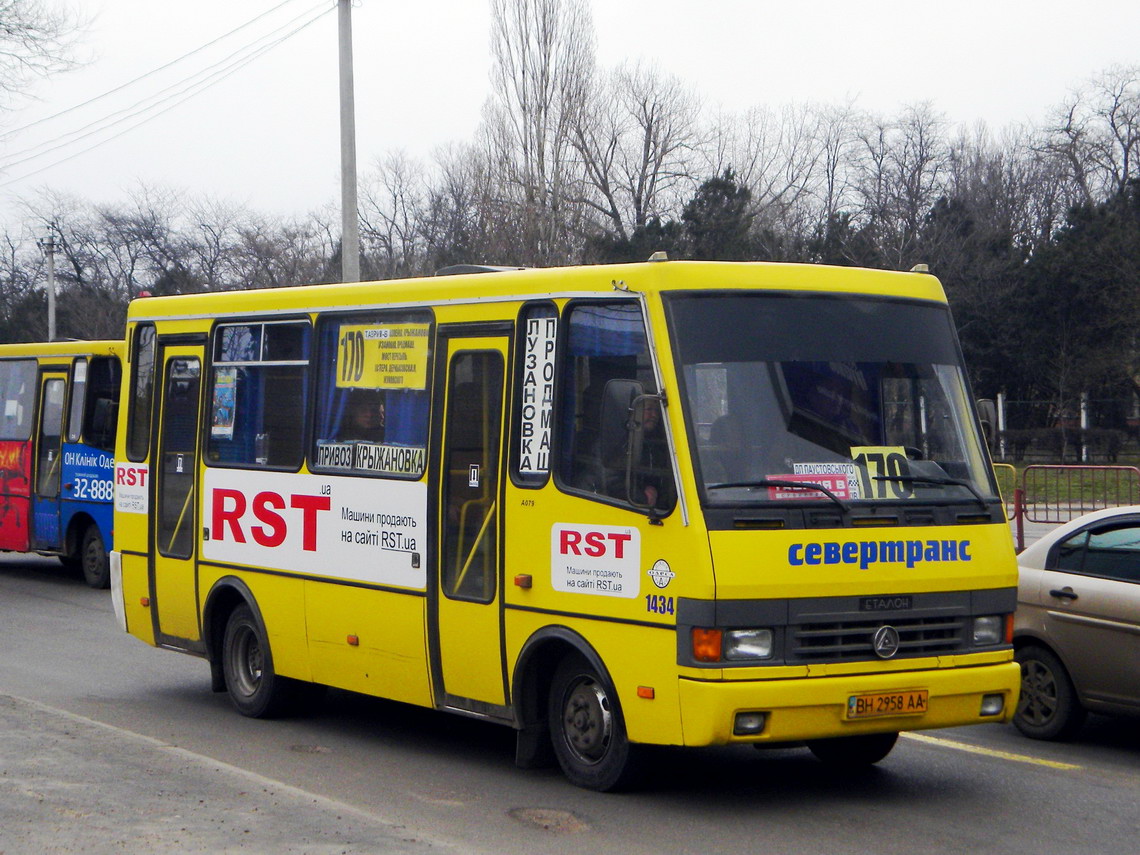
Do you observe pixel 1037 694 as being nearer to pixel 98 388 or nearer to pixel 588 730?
pixel 588 730

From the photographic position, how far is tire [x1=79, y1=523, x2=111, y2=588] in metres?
19.0

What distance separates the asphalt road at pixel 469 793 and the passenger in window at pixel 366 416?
191cm

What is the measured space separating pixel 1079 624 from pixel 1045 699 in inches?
23.1

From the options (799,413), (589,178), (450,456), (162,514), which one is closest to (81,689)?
(162,514)

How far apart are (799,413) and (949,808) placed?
6.89 ft

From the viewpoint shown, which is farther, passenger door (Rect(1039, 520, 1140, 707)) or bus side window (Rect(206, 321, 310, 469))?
bus side window (Rect(206, 321, 310, 469))

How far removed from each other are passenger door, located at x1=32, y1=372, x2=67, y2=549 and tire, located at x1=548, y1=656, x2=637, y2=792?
1353 centimetres

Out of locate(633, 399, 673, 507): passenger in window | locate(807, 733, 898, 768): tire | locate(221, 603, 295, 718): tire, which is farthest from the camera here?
locate(221, 603, 295, 718): tire

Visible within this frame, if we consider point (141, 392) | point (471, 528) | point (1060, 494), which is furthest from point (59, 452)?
point (471, 528)

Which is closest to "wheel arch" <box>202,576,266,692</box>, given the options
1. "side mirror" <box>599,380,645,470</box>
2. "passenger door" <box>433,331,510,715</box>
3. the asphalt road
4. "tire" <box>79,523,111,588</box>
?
the asphalt road

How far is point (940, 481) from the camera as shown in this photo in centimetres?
754

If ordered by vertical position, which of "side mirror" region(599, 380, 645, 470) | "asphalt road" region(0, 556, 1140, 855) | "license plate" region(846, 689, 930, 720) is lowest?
"asphalt road" region(0, 556, 1140, 855)

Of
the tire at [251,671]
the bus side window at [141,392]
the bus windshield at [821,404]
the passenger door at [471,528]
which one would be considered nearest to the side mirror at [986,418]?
the bus windshield at [821,404]

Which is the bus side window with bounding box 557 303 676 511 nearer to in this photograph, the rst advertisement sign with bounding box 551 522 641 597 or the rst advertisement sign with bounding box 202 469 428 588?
the rst advertisement sign with bounding box 551 522 641 597
